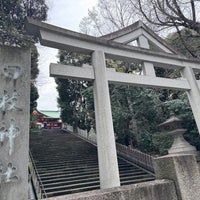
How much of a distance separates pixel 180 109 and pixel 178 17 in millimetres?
5803

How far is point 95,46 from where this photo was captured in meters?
6.49

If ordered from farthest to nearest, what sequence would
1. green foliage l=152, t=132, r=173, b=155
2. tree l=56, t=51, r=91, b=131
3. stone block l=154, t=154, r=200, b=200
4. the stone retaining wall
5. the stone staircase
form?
1. tree l=56, t=51, r=91, b=131
2. green foliage l=152, t=132, r=173, b=155
3. the stone staircase
4. stone block l=154, t=154, r=200, b=200
5. the stone retaining wall

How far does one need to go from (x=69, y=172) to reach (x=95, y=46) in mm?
5671

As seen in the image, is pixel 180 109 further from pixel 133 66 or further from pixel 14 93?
pixel 14 93

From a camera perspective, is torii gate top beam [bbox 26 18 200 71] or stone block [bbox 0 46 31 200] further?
torii gate top beam [bbox 26 18 200 71]

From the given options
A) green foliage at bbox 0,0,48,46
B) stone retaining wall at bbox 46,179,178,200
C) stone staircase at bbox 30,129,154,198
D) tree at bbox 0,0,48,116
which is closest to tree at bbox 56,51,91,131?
tree at bbox 0,0,48,116

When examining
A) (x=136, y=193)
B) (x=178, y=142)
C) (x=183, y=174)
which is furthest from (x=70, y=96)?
(x=136, y=193)

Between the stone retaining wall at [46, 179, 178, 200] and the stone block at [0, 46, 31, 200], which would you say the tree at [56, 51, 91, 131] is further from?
the stone retaining wall at [46, 179, 178, 200]

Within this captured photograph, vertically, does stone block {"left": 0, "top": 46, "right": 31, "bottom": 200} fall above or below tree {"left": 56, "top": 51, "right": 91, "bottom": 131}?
below

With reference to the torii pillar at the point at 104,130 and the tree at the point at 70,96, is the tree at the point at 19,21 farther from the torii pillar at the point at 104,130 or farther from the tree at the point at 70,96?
the torii pillar at the point at 104,130

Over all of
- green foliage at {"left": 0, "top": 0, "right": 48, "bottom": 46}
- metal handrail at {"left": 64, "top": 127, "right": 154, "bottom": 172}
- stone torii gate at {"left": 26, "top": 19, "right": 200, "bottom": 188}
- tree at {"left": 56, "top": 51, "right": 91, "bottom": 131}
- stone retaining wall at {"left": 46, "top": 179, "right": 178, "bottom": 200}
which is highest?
green foliage at {"left": 0, "top": 0, "right": 48, "bottom": 46}

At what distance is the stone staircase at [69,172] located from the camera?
7.07 m

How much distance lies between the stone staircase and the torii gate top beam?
4.92 meters

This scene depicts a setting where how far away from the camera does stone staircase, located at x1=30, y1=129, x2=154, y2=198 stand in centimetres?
707
